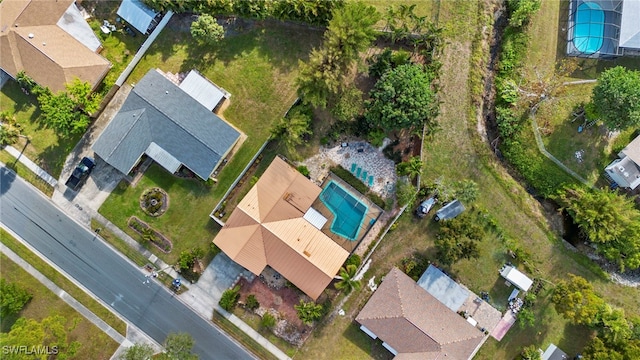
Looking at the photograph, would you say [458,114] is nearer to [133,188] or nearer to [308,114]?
[308,114]

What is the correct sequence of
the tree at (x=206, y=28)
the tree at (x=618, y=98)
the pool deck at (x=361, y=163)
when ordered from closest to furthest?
the tree at (x=618, y=98)
the tree at (x=206, y=28)
the pool deck at (x=361, y=163)

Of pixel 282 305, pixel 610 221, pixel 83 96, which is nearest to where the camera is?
pixel 610 221

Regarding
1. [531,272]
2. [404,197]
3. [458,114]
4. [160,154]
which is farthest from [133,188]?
[531,272]

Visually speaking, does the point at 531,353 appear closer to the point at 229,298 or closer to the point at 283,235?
the point at 283,235

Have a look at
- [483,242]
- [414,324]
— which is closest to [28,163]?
[414,324]

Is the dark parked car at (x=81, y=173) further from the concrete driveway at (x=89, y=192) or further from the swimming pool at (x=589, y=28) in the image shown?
the swimming pool at (x=589, y=28)

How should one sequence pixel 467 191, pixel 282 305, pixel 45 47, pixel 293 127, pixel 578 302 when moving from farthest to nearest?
pixel 282 305 < pixel 45 47 < pixel 467 191 < pixel 293 127 < pixel 578 302

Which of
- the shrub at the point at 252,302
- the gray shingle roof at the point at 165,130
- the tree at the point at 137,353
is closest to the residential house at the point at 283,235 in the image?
the shrub at the point at 252,302
